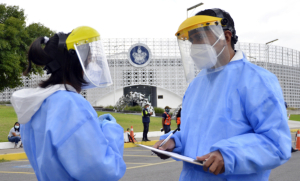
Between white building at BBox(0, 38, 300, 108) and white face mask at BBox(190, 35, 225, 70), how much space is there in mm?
42636

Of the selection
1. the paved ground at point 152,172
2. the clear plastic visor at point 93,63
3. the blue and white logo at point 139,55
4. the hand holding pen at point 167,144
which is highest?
the blue and white logo at point 139,55

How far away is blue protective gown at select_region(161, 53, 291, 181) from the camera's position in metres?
1.45

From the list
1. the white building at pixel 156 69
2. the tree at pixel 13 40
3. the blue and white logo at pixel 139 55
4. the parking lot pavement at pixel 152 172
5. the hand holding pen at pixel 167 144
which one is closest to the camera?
the hand holding pen at pixel 167 144

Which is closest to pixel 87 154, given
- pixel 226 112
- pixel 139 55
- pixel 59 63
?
pixel 59 63

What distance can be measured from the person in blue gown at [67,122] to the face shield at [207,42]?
58 centimetres

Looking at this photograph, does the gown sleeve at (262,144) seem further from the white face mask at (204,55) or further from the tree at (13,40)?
the tree at (13,40)

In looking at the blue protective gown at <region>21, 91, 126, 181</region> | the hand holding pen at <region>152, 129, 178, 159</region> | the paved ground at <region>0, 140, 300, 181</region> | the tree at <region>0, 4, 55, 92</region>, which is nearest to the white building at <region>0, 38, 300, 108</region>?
the tree at <region>0, 4, 55, 92</region>

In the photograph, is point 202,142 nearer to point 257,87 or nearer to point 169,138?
point 169,138

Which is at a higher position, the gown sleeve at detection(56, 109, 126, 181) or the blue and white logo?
the blue and white logo

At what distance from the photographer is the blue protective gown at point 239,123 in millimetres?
1451

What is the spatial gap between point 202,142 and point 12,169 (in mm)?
7002

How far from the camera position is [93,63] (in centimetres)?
179

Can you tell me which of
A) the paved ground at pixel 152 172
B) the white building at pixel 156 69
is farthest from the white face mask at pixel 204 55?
the white building at pixel 156 69

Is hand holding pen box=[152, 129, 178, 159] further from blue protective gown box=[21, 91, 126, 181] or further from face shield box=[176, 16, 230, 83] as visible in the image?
face shield box=[176, 16, 230, 83]
